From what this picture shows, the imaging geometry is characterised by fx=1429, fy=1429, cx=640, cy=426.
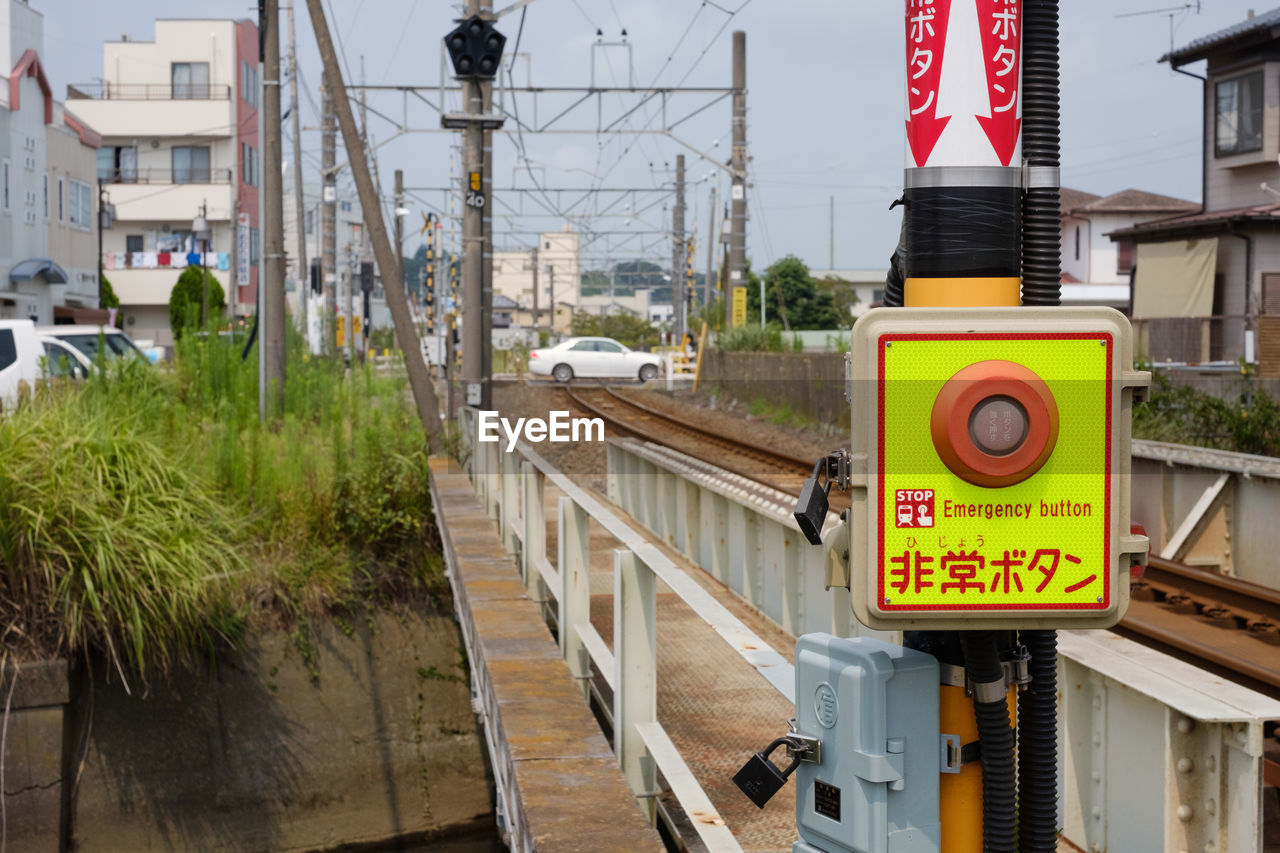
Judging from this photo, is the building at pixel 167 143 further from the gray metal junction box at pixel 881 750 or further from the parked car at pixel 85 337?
the gray metal junction box at pixel 881 750

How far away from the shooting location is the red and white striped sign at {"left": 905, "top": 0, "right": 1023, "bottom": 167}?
7.06 feet

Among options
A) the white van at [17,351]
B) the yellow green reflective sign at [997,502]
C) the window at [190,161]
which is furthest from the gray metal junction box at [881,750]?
the window at [190,161]

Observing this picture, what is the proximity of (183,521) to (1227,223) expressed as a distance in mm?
23923

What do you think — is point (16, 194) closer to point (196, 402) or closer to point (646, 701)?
point (196, 402)

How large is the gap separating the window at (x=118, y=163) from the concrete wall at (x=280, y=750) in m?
58.0

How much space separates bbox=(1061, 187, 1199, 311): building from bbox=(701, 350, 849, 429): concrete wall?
2480 centimetres

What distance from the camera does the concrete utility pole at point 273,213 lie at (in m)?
14.1

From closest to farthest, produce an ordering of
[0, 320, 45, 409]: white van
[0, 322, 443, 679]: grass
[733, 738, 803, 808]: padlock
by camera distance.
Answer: [733, 738, 803, 808]: padlock < [0, 322, 443, 679]: grass < [0, 320, 45, 409]: white van

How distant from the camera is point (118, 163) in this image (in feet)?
210

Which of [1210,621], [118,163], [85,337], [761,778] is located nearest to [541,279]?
[118,163]

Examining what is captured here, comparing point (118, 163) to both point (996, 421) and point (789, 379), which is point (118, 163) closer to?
point (789, 379)

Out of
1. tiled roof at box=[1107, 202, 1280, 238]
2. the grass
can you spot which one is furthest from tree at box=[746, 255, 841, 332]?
the grass

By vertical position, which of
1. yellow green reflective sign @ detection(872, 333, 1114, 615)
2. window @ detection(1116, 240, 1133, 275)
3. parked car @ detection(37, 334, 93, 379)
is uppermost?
window @ detection(1116, 240, 1133, 275)

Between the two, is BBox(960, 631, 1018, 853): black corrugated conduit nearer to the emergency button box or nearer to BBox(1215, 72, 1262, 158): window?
the emergency button box
